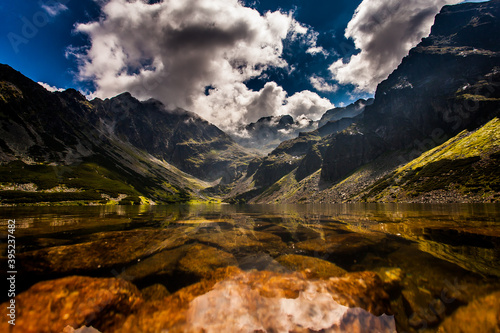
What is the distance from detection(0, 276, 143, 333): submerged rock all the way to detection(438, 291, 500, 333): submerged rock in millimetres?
9843

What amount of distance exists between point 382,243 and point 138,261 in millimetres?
17567

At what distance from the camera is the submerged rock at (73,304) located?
252 inches

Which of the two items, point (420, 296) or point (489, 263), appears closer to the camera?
point (420, 296)

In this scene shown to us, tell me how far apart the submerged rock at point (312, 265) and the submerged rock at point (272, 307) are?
0.69 metres

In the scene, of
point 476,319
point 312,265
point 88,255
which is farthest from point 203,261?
point 476,319

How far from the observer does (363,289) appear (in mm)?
8750

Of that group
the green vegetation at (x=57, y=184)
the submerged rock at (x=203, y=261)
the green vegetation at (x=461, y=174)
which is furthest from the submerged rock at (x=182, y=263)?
the green vegetation at (x=57, y=184)

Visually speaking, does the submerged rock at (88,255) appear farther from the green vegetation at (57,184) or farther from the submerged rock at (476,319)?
the green vegetation at (57,184)

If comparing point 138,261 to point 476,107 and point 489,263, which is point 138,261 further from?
point 476,107

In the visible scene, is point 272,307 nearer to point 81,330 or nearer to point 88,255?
point 81,330

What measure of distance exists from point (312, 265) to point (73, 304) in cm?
1083

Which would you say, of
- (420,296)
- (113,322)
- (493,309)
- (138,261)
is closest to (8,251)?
(138,261)

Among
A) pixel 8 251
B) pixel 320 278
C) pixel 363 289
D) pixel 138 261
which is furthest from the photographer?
pixel 8 251

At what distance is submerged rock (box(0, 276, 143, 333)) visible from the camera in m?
6.39
